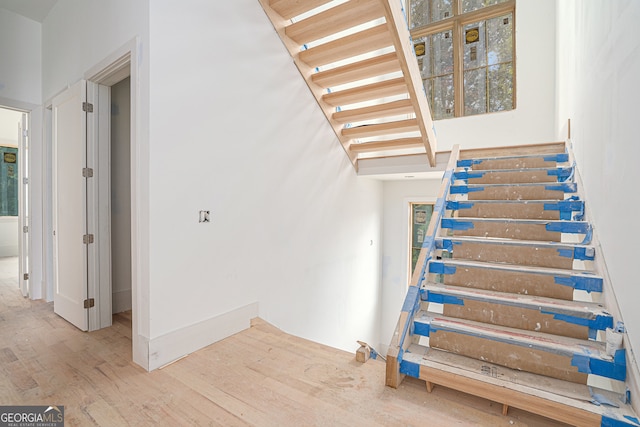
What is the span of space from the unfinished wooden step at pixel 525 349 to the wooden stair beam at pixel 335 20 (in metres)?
2.43

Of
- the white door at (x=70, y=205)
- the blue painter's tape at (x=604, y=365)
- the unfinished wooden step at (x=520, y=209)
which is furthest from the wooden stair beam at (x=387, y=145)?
the white door at (x=70, y=205)

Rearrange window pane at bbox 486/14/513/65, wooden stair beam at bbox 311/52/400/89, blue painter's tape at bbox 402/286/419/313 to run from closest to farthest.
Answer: blue painter's tape at bbox 402/286/419/313, wooden stair beam at bbox 311/52/400/89, window pane at bbox 486/14/513/65

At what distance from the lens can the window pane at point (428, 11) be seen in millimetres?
5145

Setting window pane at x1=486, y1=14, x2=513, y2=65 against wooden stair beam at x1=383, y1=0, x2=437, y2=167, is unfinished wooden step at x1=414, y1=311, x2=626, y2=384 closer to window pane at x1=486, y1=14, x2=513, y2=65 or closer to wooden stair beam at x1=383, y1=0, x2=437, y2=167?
wooden stair beam at x1=383, y1=0, x2=437, y2=167

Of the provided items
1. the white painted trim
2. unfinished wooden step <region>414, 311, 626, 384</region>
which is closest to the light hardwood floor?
the white painted trim

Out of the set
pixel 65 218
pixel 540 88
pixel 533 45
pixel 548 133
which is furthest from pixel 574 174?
pixel 65 218

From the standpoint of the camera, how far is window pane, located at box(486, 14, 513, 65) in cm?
Answer: 470

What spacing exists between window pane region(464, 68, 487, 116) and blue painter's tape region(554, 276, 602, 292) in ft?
12.3

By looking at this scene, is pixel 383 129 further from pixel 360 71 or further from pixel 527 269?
pixel 527 269

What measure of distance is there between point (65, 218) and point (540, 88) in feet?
A: 19.5

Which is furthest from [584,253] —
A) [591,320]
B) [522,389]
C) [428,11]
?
[428,11]

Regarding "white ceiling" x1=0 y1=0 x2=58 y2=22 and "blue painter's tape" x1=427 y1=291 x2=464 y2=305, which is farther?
"white ceiling" x1=0 y1=0 x2=58 y2=22

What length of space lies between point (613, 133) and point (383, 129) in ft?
7.05

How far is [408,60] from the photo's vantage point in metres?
2.70
